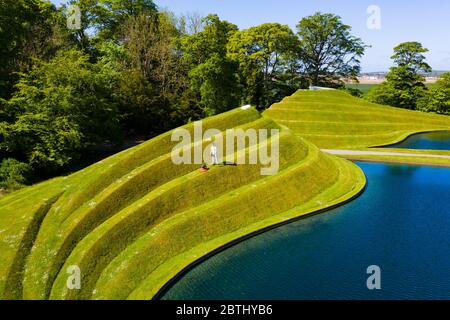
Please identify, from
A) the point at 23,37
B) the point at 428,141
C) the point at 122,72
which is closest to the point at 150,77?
the point at 122,72

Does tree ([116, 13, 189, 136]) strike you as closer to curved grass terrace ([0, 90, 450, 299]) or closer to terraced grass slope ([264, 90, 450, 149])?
terraced grass slope ([264, 90, 450, 149])

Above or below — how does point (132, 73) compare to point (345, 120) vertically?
above

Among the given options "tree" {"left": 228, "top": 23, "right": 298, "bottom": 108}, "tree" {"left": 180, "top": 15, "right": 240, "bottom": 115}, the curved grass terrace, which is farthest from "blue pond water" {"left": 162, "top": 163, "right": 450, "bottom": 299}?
"tree" {"left": 228, "top": 23, "right": 298, "bottom": 108}

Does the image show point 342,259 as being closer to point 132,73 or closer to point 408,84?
point 132,73

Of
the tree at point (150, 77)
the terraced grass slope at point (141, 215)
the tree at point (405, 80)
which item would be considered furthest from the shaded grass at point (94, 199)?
the tree at point (405, 80)
